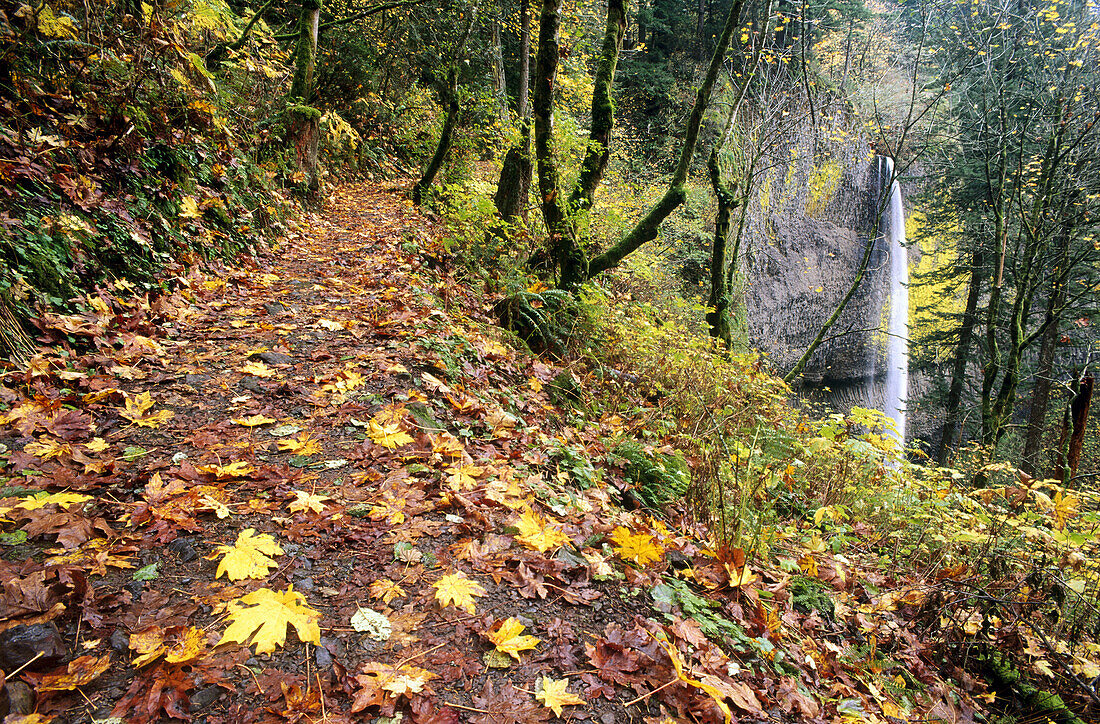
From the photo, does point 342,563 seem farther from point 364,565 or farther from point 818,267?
point 818,267

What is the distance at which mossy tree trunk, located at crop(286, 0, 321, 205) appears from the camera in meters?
8.52

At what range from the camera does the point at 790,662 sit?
2.28 meters

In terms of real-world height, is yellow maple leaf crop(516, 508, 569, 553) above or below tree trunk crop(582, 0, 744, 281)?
below

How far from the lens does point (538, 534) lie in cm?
228

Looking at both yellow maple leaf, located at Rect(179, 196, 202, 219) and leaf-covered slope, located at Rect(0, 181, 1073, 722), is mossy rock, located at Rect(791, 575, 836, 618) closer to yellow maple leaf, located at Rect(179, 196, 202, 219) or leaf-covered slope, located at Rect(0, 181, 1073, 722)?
leaf-covered slope, located at Rect(0, 181, 1073, 722)

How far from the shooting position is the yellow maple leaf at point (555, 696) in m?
1.51

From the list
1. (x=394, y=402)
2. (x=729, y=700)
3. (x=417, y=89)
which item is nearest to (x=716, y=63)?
(x=394, y=402)

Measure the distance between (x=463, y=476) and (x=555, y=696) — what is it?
1.23m

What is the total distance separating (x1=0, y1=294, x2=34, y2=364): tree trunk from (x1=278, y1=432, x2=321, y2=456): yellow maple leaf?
1560 millimetres

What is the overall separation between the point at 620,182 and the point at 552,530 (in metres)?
14.8

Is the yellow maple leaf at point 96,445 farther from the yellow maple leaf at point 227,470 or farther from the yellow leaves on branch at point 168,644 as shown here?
the yellow leaves on branch at point 168,644

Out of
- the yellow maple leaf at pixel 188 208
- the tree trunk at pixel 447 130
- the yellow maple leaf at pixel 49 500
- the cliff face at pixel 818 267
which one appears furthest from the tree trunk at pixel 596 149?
the cliff face at pixel 818 267

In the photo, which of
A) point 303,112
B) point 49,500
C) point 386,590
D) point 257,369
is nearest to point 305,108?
point 303,112

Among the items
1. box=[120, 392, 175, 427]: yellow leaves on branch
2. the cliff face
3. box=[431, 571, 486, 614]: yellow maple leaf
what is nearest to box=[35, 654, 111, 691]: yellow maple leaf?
box=[431, 571, 486, 614]: yellow maple leaf
